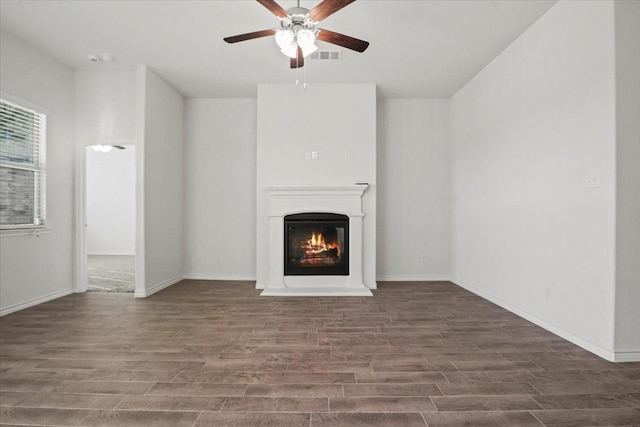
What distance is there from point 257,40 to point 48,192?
3.21 metres

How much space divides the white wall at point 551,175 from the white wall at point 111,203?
8.16m

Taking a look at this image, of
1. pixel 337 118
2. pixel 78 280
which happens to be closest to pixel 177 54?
pixel 337 118

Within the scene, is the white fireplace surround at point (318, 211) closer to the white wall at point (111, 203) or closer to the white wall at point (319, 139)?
the white wall at point (319, 139)

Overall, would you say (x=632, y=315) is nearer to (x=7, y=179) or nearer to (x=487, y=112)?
(x=487, y=112)

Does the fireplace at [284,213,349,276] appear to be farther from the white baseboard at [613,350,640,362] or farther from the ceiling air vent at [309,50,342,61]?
the white baseboard at [613,350,640,362]

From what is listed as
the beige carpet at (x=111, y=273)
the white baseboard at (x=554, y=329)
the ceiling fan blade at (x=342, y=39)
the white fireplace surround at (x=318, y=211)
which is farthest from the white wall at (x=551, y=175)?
the beige carpet at (x=111, y=273)

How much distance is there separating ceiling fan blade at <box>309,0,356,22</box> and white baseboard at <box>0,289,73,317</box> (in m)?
4.30

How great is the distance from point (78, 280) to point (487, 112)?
5.94m

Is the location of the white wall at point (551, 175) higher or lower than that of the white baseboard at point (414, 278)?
higher

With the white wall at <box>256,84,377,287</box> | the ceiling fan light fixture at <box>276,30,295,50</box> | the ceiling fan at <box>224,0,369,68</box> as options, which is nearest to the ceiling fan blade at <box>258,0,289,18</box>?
the ceiling fan at <box>224,0,369,68</box>

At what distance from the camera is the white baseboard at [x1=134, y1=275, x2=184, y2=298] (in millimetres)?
4230

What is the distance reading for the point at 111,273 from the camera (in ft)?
19.3

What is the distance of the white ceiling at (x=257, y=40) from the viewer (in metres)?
3.04

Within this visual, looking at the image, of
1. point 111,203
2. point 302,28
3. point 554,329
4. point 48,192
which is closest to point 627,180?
point 554,329
